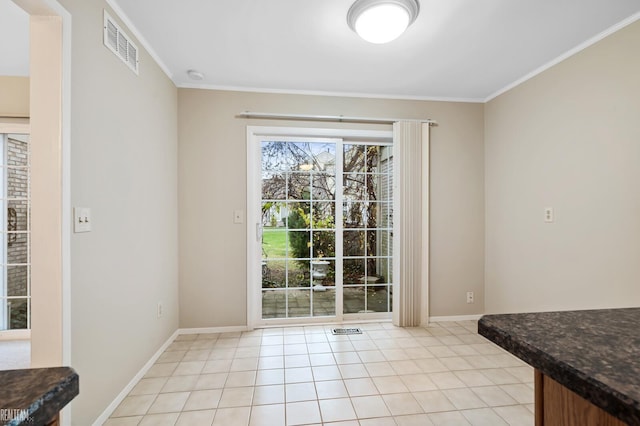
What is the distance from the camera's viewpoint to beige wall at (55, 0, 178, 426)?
1.54m

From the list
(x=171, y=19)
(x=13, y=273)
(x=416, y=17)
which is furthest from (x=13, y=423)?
(x=13, y=273)

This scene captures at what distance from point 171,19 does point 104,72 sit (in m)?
0.60

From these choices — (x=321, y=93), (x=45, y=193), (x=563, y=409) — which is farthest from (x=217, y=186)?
(x=563, y=409)

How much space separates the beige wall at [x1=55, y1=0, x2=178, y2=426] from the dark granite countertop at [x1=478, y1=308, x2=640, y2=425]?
1.88 m

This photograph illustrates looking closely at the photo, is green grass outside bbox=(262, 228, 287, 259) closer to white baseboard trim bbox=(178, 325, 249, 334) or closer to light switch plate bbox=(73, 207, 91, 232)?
white baseboard trim bbox=(178, 325, 249, 334)

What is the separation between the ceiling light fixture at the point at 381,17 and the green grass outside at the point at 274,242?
2.04 metres

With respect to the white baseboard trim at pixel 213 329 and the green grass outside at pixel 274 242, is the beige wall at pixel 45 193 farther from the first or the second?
the green grass outside at pixel 274 242

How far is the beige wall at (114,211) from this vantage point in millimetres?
1536

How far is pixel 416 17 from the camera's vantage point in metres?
1.91

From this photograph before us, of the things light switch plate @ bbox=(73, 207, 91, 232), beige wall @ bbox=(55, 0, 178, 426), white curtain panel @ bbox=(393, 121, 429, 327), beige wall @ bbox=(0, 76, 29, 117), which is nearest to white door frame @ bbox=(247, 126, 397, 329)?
white curtain panel @ bbox=(393, 121, 429, 327)

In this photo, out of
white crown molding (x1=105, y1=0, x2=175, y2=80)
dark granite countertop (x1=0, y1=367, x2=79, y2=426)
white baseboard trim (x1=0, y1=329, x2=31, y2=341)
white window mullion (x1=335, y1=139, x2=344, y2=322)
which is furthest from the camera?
white window mullion (x1=335, y1=139, x2=344, y2=322)

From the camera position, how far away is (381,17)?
1805 millimetres

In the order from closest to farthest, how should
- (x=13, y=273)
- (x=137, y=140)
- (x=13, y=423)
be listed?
(x=13, y=423) < (x=137, y=140) < (x=13, y=273)

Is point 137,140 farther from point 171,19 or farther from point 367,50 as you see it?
point 367,50
